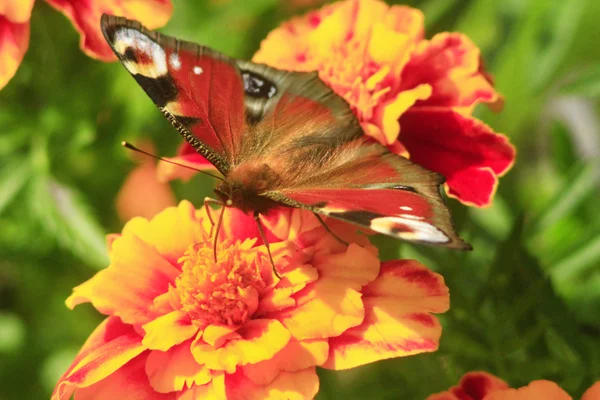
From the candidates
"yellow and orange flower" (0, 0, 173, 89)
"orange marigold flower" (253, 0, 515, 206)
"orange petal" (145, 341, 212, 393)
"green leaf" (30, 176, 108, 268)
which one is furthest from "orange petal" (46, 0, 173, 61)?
"orange petal" (145, 341, 212, 393)

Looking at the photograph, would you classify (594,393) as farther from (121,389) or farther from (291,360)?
(121,389)

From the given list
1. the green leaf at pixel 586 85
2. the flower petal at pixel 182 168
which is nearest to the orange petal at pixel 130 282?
the flower petal at pixel 182 168

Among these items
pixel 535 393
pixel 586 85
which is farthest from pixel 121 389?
pixel 586 85

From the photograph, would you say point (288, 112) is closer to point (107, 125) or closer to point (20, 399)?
point (107, 125)

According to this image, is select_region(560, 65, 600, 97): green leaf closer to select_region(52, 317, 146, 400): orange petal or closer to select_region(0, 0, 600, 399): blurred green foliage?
select_region(0, 0, 600, 399): blurred green foliage

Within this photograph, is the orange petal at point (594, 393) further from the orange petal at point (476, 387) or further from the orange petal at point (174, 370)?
the orange petal at point (174, 370)

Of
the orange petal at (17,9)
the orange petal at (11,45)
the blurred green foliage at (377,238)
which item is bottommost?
the blurred green foliage at (377,238)
